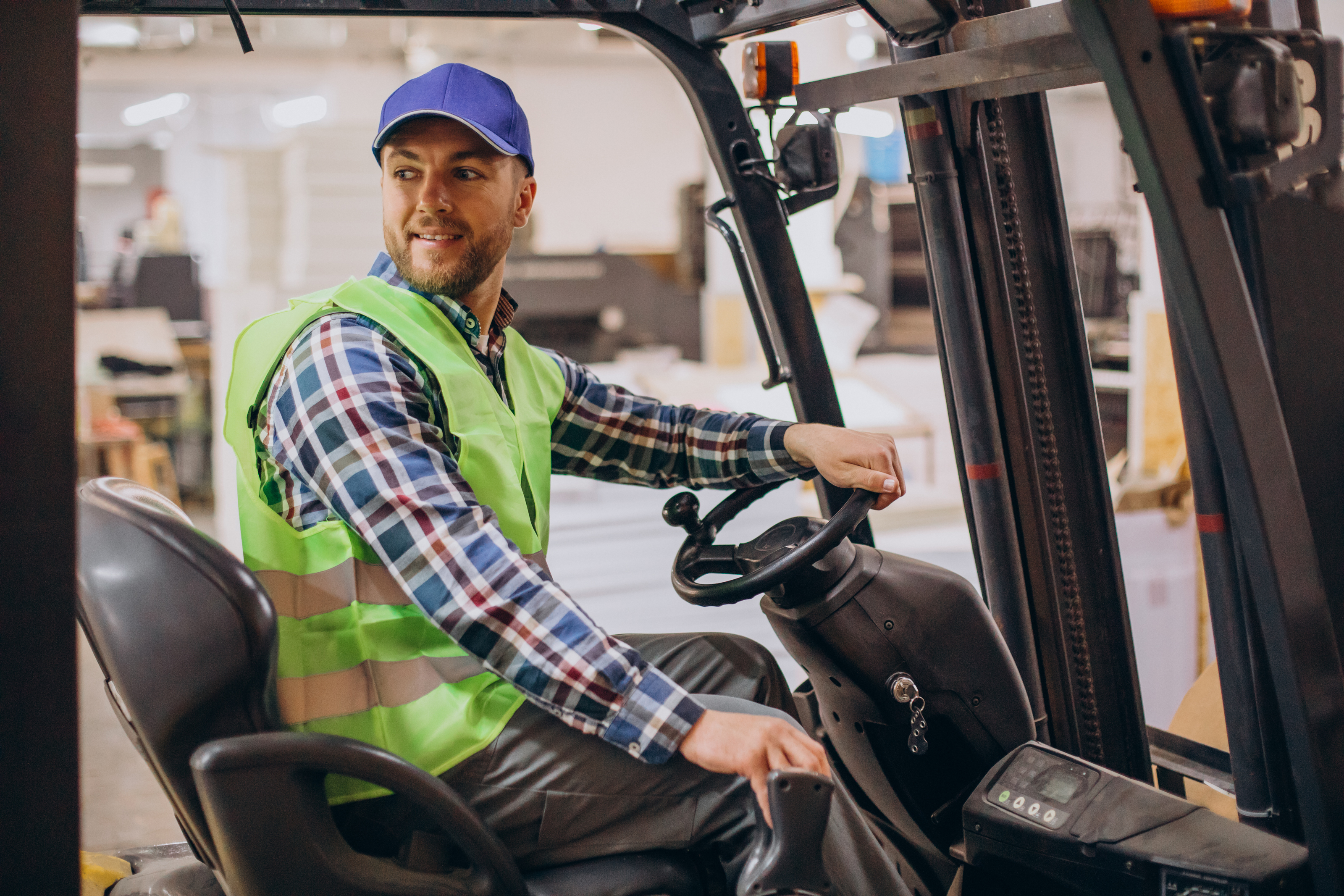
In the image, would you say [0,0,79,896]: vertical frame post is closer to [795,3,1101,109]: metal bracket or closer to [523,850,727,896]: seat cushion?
[523,850,727,896]: seat cushion

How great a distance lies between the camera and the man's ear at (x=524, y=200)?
2240 mm

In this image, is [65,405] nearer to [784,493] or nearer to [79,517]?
[79,517]

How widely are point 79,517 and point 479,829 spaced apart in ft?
2.32

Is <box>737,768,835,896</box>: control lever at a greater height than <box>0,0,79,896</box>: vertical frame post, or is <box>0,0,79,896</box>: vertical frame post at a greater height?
<box>0,0,79,896</box>: vertical frame post

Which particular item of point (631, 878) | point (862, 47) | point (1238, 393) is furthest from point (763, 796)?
point (862, 47)

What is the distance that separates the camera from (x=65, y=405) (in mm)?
1147

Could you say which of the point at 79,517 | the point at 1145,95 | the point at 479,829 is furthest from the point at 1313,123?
the point at 79,517

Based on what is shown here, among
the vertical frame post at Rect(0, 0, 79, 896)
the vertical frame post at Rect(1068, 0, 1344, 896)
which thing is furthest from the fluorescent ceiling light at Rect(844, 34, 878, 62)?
the vertical frame post at Rect(0, 0, 79, 896)

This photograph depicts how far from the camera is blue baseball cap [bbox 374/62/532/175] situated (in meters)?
1.99

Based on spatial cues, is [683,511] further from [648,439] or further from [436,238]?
[436,238]

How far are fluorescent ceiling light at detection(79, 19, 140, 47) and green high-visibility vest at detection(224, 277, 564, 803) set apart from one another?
11.0 m

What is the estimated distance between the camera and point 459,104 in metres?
2.00

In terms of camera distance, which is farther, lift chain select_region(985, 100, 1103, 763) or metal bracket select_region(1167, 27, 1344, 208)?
lift chain select_region(985, 100, 1103, 763)

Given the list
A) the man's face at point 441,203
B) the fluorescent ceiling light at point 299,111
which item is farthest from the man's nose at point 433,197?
the fluorescent ceiling light at point 299,111
